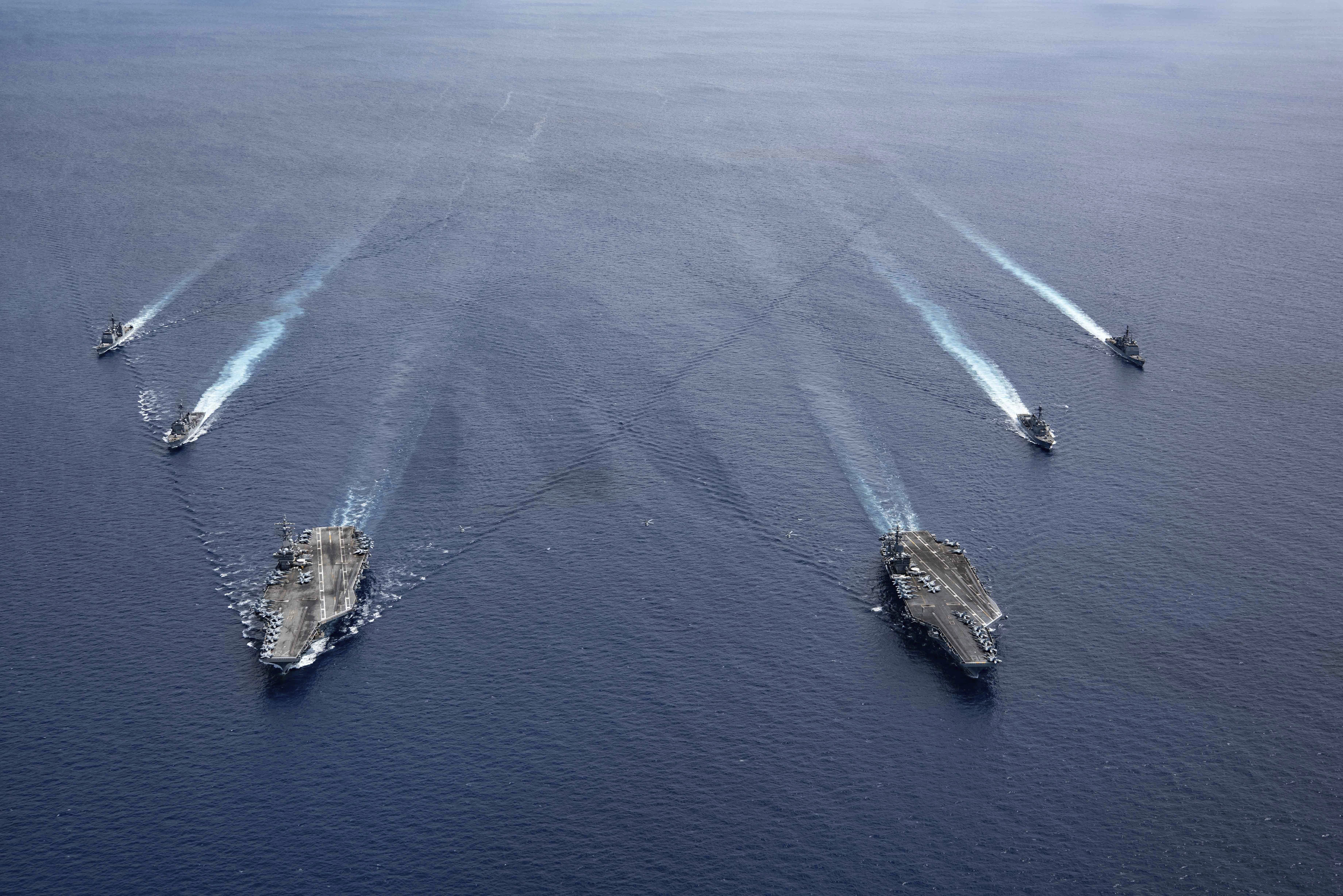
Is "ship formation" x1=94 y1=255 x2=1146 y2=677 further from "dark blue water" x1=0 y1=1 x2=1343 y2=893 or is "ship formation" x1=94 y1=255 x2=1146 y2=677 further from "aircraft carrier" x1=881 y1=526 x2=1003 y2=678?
"dark blue water" x1=0 y1=1 x2=1343 y2=893

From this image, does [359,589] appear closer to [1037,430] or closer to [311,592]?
[311,592]

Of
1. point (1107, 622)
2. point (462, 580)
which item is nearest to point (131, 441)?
point (462, 580)

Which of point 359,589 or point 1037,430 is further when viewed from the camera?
point 1037,430

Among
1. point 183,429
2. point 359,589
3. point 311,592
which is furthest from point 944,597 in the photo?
point 183,429

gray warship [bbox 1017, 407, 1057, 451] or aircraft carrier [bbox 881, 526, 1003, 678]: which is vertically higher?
gray warship [bbox 1017, 407, 1057, 451]

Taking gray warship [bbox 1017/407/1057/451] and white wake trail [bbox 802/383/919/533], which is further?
gray warship [bbox 1017/407/1057/451]

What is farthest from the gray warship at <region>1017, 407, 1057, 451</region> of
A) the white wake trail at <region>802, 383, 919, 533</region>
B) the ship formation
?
the ship formation

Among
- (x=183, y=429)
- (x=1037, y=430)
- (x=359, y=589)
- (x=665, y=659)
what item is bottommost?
(x=665, y=659)
